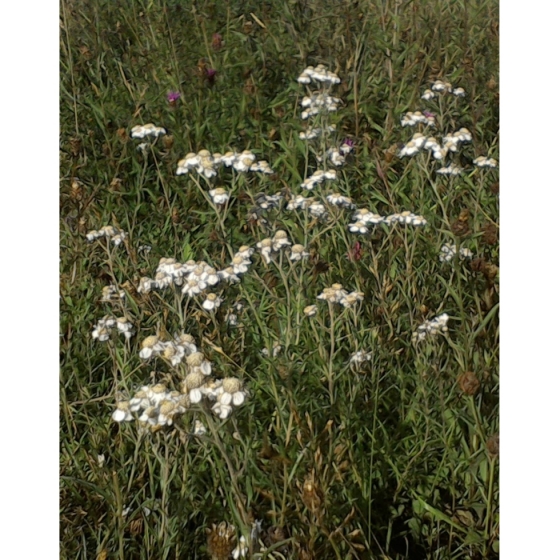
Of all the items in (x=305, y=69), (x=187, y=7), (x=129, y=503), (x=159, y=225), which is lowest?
(x=129, y=503)

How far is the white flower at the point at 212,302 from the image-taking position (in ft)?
5.41

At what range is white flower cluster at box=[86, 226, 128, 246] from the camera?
172 cm

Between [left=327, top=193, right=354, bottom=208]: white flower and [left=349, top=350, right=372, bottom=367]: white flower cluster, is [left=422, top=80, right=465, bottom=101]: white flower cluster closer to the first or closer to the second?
[left=327, top=193, right=354, bottom=208]: white flower

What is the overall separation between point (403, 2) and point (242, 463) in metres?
1.13

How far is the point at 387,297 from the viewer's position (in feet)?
5.50

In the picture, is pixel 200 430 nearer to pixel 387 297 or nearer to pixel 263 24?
pixel 387 297

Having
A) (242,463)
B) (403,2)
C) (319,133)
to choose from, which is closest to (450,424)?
(242,463)

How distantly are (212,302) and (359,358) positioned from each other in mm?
353

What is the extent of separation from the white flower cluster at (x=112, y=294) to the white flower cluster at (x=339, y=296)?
46 centimetres

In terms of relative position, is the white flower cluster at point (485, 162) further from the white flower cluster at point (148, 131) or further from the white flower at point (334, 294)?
the white flower cluster at point (148, 131)

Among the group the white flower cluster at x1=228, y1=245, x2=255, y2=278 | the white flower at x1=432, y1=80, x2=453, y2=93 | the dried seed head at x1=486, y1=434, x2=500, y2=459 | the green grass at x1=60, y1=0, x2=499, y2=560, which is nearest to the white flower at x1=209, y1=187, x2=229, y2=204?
the green grass at x1=60, y1=0, x2=499, y2=560

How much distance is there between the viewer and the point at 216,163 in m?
1.71

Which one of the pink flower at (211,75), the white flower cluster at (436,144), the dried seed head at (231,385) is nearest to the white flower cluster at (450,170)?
the white flower cluster at (436,144)

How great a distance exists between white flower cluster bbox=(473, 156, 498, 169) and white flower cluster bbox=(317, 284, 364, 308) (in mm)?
425
